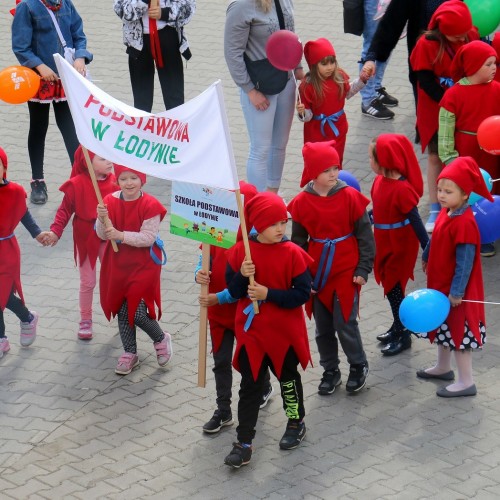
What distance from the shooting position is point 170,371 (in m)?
8.02


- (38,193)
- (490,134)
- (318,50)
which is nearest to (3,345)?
(38,193)

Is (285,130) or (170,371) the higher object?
(285,130)

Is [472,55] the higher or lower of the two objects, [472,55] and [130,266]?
the higher

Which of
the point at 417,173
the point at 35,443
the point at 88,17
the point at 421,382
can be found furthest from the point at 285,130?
the point at 88,17

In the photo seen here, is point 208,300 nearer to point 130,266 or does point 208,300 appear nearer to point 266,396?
point 266,396

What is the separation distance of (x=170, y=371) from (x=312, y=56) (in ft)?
9.03

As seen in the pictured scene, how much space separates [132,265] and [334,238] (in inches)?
56.3

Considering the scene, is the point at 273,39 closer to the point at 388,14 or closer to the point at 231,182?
the point at 388,14

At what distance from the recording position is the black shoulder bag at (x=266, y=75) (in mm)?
9328

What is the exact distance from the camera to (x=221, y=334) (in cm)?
727

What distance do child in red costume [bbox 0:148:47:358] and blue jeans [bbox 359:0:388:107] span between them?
4.21 m

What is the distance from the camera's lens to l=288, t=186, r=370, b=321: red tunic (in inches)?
288

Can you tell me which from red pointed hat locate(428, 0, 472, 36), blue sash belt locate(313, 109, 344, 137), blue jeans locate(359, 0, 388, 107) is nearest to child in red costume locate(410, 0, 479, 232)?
red pointed hat locate(428, 0, 472, 36)

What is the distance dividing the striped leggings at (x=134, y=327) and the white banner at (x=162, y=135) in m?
1.24
